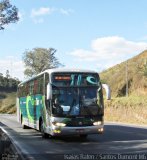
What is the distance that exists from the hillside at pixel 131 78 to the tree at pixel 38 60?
3620 cm

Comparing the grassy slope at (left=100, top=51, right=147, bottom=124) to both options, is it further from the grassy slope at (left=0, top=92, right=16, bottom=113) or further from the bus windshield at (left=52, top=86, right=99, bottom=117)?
the grassy slope at (left=0, top=92, right=16, bottom=113)

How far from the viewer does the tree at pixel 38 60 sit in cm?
12338

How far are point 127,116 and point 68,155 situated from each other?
1571 inches

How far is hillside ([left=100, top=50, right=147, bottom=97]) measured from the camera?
70275mm

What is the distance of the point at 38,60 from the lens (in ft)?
410

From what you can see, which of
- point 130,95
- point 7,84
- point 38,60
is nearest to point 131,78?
point 130,95

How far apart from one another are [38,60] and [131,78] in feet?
174

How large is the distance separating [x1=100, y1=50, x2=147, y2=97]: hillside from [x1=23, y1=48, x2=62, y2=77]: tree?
36.2m

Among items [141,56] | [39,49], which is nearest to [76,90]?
[141,56]

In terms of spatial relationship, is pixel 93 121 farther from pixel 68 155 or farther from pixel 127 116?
pixel 127 116

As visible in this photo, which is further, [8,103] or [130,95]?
[8,103]

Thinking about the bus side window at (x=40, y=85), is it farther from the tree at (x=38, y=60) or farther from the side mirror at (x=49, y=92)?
the tree at (x=38, y=60)

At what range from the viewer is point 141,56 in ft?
288

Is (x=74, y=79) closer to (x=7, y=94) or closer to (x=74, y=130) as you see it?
(x=74, y=130)
